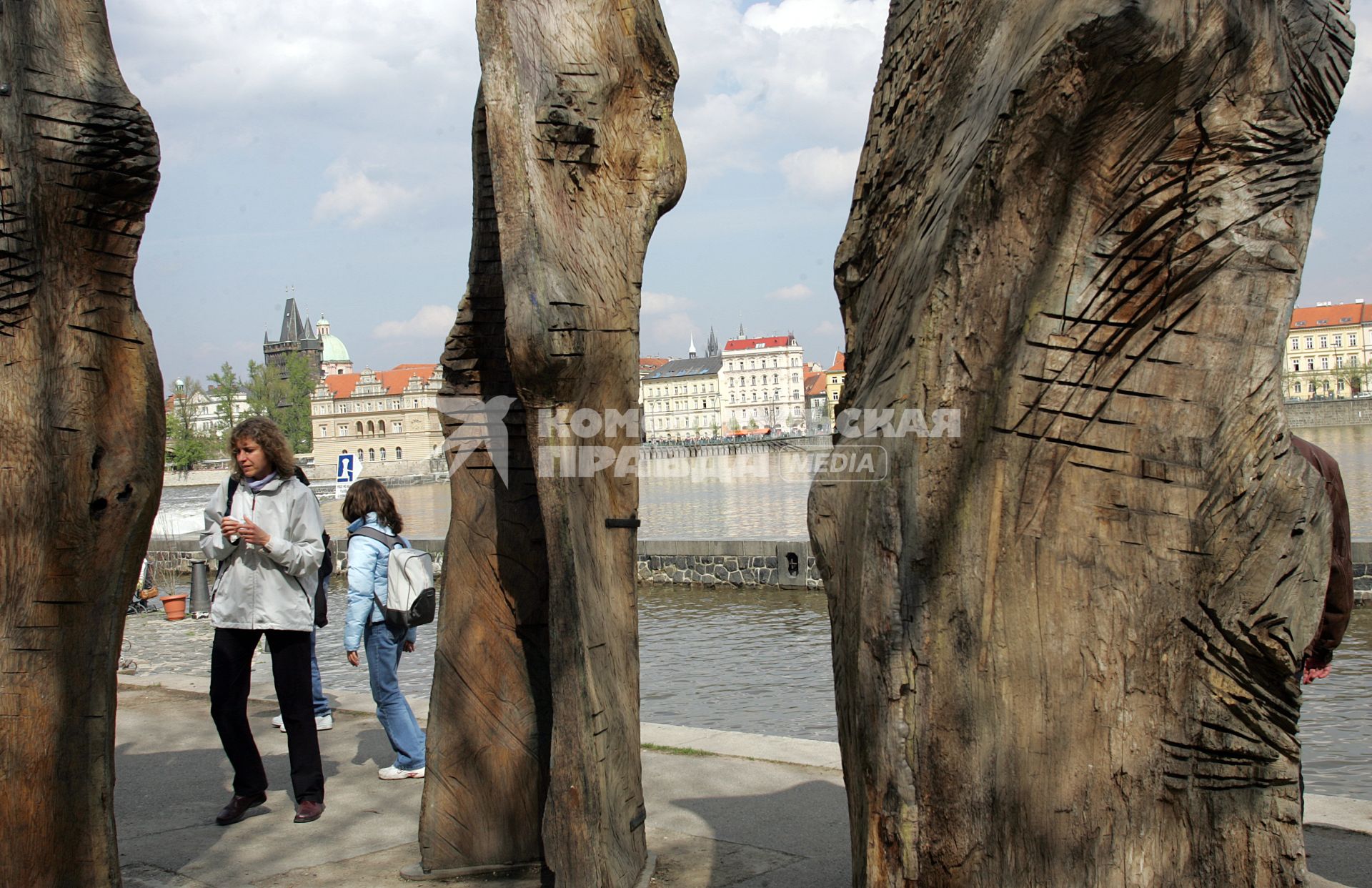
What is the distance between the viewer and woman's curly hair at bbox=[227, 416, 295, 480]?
17.6ft

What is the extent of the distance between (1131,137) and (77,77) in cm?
246

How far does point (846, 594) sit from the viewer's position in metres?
2.11

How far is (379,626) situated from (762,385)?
136 m

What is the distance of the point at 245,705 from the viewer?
16.6ft

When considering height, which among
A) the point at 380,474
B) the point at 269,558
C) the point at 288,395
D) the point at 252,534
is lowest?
the point at 380,474

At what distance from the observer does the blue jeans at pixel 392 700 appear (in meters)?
5.66

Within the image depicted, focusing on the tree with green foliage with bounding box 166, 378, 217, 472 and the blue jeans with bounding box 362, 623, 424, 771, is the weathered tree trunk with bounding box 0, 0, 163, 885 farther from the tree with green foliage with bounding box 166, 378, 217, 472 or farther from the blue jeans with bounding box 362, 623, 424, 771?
the tree with green foliage with bounding box 166, 378, 217, 472

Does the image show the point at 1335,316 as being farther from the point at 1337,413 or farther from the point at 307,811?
the point at 307,811

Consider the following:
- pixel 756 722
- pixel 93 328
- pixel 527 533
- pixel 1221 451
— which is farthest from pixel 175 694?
pixel 1221 451

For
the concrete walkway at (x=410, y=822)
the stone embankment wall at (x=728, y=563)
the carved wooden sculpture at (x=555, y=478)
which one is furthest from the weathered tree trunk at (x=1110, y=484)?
the stone embankment wall at (x=728, y=563)

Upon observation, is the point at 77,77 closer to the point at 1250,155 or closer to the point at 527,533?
the point at 527,533

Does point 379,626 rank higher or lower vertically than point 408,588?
lower
